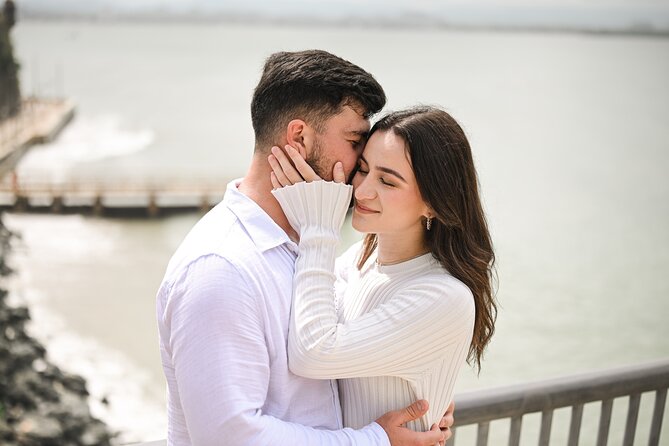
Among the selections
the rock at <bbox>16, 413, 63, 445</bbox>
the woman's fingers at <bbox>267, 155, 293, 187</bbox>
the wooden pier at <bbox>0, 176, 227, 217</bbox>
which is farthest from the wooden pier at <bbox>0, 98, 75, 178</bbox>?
the woman's fingers at <bbox>267, 155, 293, 187</bbox>

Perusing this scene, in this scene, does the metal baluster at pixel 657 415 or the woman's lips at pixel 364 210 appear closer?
the woman's lips at pixel 364 210

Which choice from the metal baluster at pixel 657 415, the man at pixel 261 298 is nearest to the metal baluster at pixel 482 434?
the man at pixel 261 298

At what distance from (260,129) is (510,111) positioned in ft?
156

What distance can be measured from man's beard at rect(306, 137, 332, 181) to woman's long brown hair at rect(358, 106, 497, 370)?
0.13m

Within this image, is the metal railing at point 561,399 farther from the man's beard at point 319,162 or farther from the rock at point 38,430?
the rock at point 38,430

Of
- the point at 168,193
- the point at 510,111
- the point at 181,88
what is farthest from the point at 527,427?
the point at 181,88

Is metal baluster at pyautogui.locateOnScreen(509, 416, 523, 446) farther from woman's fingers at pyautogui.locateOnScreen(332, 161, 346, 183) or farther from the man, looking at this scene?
woman's fingers at pyautogui.locateOnScreen(332, 161, 346, 183)

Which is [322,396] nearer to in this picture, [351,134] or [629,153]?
[351,134]

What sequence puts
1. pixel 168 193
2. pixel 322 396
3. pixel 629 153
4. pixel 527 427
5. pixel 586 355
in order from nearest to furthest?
pixel 322 396
pixel 527 427
pixel 586 355
pixel 168 193
pixel 629 153

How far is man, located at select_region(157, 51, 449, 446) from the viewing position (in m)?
1.28

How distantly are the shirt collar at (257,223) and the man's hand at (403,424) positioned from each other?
388 mm

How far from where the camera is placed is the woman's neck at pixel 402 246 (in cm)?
166

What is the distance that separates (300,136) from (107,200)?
22753 mm

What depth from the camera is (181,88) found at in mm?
60500
